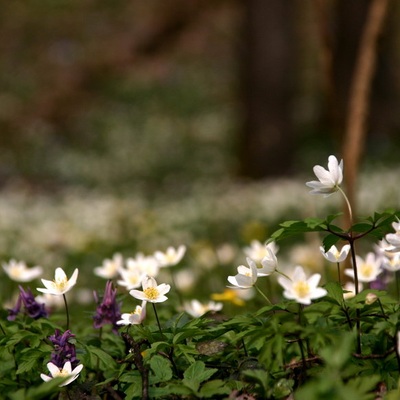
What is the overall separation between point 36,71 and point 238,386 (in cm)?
2393

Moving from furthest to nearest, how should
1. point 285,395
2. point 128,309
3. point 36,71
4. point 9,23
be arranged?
point 9,23, point 36,71, point 128,309, point 285,395

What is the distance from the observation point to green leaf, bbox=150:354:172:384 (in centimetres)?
202

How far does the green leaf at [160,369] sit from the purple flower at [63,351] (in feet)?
0.80

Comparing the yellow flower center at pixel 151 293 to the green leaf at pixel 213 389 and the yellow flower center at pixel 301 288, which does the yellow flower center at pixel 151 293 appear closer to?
the green leaf at pixel 213 389

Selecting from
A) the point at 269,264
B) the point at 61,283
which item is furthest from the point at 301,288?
the point at 61,283

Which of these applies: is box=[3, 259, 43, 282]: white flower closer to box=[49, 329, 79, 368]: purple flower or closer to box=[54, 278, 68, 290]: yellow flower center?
box=[54, 278, 68, 290]: yellow flower center

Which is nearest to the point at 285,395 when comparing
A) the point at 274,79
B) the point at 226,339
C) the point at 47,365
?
the point at 226,339

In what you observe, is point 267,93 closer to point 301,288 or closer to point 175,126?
point 175,126

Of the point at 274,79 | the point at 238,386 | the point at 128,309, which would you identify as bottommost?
the point at 274,79

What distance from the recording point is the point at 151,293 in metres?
2.27

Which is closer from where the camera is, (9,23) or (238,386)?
(238,386)

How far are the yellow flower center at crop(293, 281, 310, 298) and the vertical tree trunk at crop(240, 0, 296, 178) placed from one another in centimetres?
1020

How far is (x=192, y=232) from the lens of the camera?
342 inches

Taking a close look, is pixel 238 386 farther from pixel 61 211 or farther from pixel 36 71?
pixel 36 71
